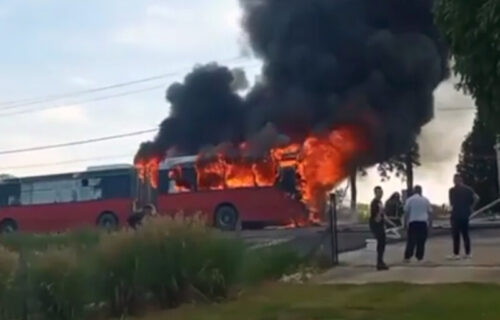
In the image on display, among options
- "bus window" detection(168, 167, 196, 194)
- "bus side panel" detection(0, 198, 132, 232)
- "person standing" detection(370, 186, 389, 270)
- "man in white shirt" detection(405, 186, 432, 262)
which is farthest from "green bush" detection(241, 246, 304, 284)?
"bus side panel" detection(0, 198, 132, 232)

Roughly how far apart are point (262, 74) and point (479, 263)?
26352 millimetres

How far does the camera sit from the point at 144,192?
39188 millimetres

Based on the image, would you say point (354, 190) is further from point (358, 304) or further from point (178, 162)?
point (358, 304)

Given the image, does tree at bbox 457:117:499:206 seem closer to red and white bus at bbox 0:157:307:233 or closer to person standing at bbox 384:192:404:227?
red and white bus at bbox 0:157:307:233

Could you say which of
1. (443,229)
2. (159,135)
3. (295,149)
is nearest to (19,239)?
(443,229)

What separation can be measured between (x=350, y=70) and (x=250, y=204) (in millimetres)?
7024

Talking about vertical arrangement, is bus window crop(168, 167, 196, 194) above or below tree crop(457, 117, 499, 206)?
below

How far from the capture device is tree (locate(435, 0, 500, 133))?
9.30 meters

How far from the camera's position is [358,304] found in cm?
1278

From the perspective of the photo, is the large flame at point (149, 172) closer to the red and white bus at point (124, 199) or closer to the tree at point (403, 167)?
the red and white bus at point (124, 199)

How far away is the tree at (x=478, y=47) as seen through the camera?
930 cm

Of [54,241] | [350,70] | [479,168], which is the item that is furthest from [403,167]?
[54,241]

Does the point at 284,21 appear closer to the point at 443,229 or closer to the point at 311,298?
the point at 443,229

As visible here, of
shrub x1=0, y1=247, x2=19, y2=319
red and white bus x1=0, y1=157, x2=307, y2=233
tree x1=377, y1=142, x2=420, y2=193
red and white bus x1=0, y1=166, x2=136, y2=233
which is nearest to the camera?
shrub x1=0, y1=247, x2=19, y2=319
